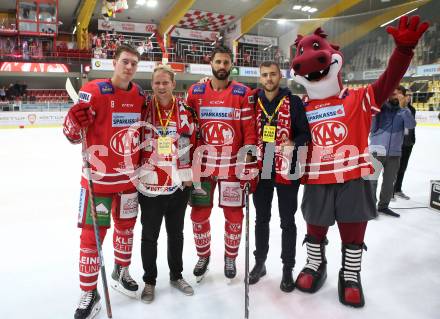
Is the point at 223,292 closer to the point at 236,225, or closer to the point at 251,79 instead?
the point at 236,225

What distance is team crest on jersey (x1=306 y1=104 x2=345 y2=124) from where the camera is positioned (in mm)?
1914

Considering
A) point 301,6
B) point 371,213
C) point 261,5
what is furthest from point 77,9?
point 371,213

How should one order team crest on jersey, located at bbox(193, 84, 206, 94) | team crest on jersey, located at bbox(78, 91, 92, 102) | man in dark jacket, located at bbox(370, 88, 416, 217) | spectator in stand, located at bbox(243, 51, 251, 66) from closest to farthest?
team crest on jersey, located at bbox(78, 91, 92, 102), team crest on jersey, located at bbox(193, 84, 206, 94), man in dark jacket, located at bbox(370, 88, 416, 217), spectator in stand, located at bbox(243, 51, 251, 66)

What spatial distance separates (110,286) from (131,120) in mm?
1026

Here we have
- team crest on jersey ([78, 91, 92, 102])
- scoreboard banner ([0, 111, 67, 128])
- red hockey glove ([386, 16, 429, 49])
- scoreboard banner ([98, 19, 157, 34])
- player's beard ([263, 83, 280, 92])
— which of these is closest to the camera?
red hockey glove ([386, 16, 429, 49])

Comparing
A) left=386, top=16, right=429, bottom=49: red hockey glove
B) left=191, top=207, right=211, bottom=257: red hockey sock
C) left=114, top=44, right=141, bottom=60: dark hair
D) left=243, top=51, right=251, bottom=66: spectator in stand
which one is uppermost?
left=243, top=51, right=251, bottom=66: spectator in stand

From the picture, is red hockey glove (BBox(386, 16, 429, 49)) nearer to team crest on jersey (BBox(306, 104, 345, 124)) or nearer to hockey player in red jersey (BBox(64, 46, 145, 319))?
team crest on jersey (BBox(306, 104, 345, 124))

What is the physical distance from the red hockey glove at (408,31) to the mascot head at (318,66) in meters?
0.30

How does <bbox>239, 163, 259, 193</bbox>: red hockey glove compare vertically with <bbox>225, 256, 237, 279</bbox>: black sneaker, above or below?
above

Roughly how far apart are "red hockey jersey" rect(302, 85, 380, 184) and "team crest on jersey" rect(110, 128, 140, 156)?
957mm

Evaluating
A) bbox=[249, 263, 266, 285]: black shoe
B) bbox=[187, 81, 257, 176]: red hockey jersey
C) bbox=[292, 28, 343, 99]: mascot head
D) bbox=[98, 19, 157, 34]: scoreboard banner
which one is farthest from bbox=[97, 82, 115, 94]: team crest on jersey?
bbox=[98, 19, 157, 34]: scoreboard banner

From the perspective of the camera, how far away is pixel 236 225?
2225 mm

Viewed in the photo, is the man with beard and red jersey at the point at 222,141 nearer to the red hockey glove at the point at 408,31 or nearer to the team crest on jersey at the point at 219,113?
the team crest on jersey at the point at 219,113

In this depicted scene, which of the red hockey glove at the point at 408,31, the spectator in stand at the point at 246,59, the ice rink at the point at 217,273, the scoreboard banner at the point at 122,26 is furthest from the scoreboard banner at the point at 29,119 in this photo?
the red hockey glove at the point at 408,31
